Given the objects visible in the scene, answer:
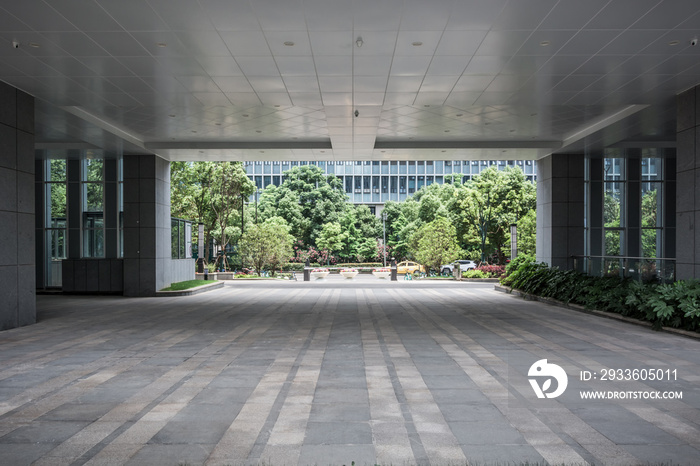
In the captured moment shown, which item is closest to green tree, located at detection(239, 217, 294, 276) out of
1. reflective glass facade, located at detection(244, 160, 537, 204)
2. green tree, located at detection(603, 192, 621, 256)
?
green tree, located at detection(603, 192, 621, 256)

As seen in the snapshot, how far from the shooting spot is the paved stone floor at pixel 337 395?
15.1 feet

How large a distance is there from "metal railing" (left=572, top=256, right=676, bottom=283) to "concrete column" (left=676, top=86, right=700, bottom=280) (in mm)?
548

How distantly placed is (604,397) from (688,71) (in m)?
8.62

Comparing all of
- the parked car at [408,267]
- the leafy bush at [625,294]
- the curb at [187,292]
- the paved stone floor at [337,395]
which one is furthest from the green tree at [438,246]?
the paved stone floor at [337,395]

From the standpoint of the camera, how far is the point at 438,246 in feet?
115

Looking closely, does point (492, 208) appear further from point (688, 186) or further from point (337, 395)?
point (337, 395)

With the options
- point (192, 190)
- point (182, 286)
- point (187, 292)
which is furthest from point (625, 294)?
point (192, 190)

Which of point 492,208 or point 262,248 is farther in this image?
point 492,208

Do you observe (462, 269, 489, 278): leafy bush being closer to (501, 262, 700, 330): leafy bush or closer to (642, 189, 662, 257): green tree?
(642, 189, 662, 257): green tree

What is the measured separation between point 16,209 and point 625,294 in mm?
14530

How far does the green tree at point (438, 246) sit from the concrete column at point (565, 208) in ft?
44.1

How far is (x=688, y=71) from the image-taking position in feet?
37.9

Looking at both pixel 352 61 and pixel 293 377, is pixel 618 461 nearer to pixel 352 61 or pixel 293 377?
pixel 293 377

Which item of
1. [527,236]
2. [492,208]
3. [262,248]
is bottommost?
[262,248]
